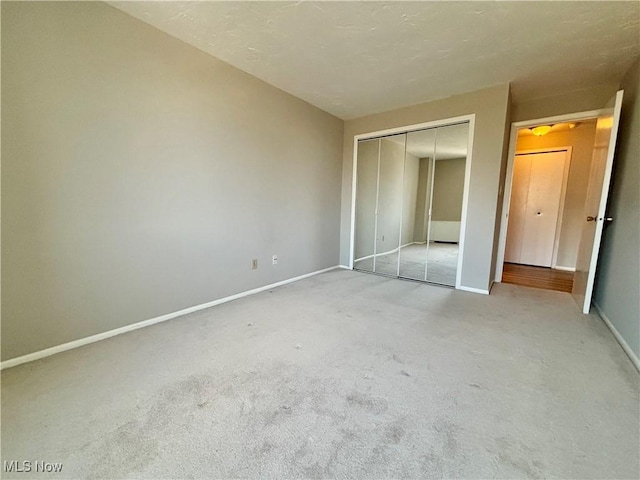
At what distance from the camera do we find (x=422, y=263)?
3898 millimetres

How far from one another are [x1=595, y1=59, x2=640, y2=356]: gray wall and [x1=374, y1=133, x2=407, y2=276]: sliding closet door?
7.07ft

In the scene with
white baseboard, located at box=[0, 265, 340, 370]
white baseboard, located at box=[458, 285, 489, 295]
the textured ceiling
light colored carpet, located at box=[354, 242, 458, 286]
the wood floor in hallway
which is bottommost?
white baseboard, located at box=[0, 265, 340, 370]

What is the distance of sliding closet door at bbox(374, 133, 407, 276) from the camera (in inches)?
156

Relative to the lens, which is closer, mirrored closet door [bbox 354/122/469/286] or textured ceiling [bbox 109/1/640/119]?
textured ceiling [bbox 109/1/640/119]

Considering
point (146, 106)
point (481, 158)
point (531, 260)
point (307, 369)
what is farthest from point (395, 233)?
point (146, 106)

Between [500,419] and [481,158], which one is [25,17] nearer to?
[500,419]

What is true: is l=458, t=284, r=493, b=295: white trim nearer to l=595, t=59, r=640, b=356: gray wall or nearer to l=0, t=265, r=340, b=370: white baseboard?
A: l=595, t=59, r=640, b=356: gray wall

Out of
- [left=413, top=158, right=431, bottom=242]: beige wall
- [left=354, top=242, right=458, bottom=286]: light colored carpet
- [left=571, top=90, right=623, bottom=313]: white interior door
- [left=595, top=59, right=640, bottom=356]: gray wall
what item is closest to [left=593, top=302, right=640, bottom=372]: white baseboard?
[left=595, top=59, right=640, bottom=356]: gray wall

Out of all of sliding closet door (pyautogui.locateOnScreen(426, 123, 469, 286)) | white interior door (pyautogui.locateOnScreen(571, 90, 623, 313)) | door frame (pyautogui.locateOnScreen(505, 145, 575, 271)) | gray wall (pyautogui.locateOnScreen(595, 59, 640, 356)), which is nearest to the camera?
gray wall (pyautogui.locateOnScreen(595, 59, 640, 356))

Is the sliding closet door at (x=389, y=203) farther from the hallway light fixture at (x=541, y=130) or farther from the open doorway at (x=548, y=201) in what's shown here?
the hallway light fixture at (x=541, y=130)

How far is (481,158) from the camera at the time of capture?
10.1 ft

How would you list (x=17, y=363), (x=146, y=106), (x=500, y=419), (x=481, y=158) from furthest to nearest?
(x=481, y=158) < (x=146, y=106) < (x=17, y=363) < (x=500, y=419)

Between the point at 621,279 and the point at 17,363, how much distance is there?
14.9 feet

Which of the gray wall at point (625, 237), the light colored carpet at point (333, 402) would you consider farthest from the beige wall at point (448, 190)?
the light colored carpet at point (333, 402)
